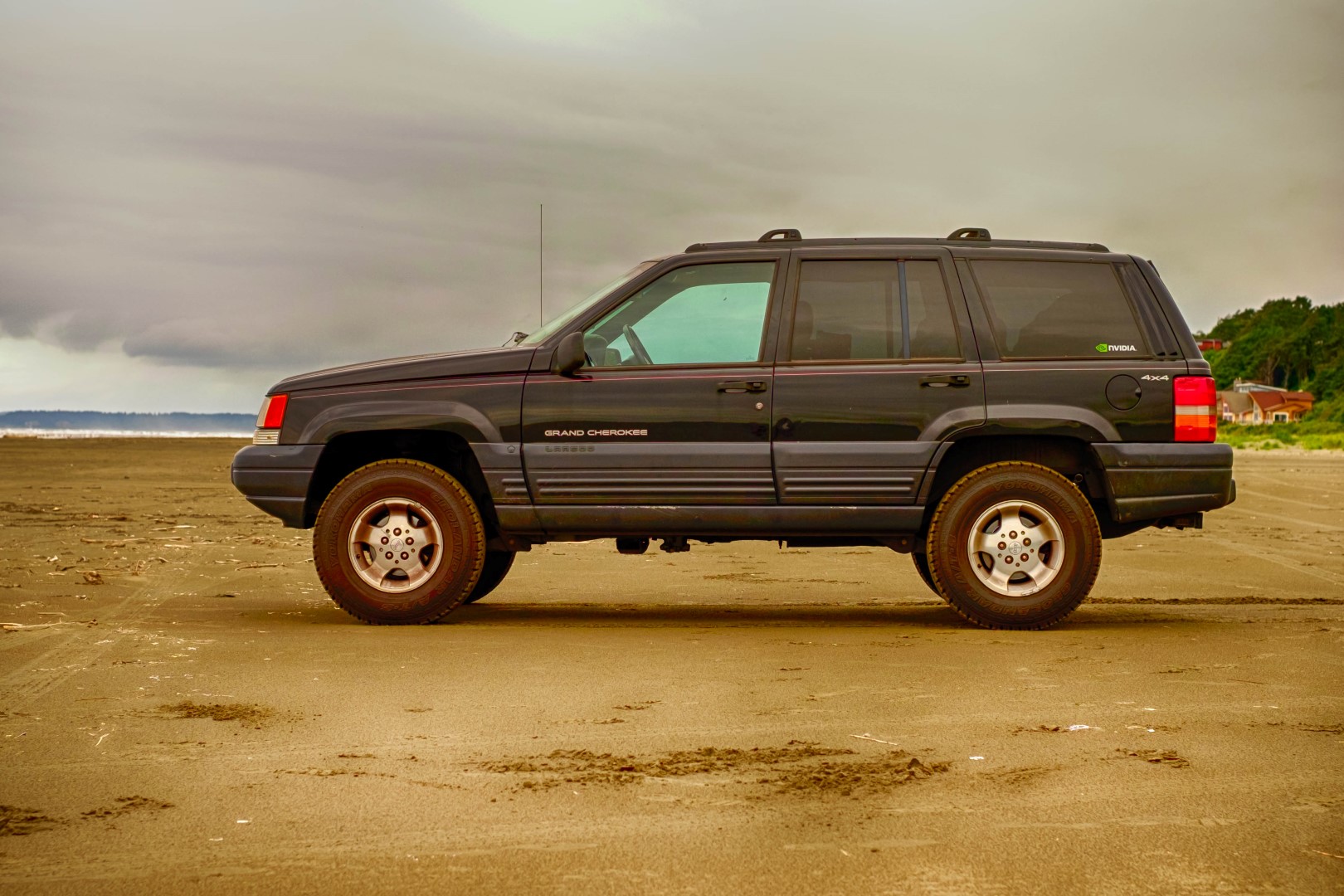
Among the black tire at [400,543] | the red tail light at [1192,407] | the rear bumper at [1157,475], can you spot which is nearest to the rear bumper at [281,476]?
the black tire at [400,543]

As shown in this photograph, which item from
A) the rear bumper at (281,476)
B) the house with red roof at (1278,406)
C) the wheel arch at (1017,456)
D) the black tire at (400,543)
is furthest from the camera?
the house with red roof at (1278,406)

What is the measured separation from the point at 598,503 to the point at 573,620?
2.25 ft

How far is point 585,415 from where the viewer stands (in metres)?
7.12

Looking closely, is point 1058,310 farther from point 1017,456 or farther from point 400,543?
point 400,543

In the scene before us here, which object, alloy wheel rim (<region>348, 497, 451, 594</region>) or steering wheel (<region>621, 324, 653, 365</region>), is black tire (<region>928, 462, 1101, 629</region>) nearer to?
steering wheel (<region>621, 324, 653, 365</region>)

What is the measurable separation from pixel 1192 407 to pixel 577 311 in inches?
129

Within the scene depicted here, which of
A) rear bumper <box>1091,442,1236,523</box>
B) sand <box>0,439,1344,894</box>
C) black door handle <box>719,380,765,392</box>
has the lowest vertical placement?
sand <box>0,439,1344,894</box>

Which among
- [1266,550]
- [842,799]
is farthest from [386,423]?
[1266,550]

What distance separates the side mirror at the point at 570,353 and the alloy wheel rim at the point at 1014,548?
2211mm

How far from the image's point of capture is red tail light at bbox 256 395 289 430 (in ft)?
24.5

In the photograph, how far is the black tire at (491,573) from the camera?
8211mm

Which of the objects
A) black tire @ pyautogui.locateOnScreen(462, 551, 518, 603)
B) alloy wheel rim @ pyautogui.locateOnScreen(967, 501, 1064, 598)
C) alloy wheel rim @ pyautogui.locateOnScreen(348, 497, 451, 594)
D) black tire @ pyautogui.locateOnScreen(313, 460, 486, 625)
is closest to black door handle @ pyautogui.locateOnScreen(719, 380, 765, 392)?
alloy wheel rim @ pyautogui.locateOnScreen(967, 501, 1064, 598)

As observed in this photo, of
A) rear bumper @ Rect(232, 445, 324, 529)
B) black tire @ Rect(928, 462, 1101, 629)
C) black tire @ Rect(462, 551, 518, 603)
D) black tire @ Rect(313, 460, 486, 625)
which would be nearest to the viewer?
black tire @ Rect(928, 462, 1101, 629)

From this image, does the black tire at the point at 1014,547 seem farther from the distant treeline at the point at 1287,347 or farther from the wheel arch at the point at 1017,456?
the distant treeline at the point at 1287,347
